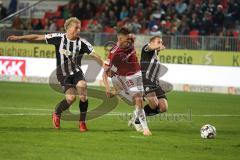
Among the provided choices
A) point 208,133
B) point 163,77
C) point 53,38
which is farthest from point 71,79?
point 163,77

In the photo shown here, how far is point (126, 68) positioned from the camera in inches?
571

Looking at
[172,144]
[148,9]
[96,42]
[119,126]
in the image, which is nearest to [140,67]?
[119,126]

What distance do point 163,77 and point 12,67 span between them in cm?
652

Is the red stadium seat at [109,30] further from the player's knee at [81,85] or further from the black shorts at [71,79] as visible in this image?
the player's knee at [81,85]

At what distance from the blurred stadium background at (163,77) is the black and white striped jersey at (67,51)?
1.26 metres

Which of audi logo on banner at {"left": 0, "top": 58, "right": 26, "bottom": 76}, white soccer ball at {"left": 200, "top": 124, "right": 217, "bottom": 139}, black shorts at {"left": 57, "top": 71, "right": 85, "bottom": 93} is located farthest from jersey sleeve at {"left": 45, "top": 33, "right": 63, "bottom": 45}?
audi logo on banner at {"left": 0, "top": 58, "right": 26, "bottom": 76}

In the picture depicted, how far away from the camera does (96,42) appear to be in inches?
1169

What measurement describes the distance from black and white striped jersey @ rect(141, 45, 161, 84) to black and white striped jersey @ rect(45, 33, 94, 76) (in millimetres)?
1194

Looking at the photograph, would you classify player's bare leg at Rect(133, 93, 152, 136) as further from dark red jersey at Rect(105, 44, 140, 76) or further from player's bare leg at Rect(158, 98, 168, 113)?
player's bare leg at Rect(158, 98, 168, 113)

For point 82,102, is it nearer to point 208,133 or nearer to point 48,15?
point 208,133

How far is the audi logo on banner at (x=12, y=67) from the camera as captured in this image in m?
28.6

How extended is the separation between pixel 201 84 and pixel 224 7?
5231 mm

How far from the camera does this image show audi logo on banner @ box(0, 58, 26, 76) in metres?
28.6

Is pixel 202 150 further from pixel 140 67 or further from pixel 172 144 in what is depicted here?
pixel 140 67
